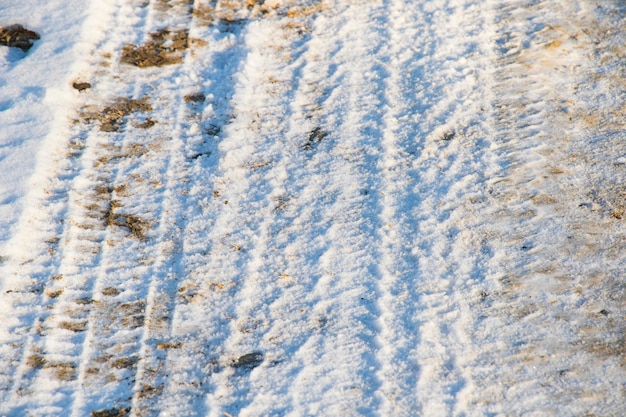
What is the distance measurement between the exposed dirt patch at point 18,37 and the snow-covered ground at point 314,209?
0.05 meters

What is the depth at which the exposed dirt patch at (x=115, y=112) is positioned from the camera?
305 cm

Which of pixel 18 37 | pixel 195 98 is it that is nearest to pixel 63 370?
pixel 195 98

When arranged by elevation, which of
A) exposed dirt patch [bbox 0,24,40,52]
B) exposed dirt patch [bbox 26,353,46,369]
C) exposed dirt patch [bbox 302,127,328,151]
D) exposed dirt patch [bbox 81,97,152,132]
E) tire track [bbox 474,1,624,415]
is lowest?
tire track [bbox 474,1,624,415]

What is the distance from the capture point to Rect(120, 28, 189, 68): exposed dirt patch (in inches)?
133

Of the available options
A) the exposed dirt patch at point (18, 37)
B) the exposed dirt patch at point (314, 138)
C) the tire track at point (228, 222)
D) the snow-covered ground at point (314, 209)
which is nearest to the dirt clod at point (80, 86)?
the snow-covered ground at point (314, 209)

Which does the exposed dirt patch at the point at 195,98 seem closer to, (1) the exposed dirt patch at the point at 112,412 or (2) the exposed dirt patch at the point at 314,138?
(2) the exposed dirt patch at the point at 314,138

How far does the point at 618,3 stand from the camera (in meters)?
3.65

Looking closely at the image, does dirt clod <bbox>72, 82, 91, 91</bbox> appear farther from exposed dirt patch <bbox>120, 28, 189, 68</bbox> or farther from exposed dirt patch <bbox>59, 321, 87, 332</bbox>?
exposed dirt patch <bbox>59, 321, 87, 332</bbox>

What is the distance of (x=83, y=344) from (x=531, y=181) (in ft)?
6.46

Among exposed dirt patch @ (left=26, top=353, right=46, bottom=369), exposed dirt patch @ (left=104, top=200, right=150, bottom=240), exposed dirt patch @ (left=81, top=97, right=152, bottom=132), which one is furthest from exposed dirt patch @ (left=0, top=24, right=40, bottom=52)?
exposed dirt patch @ (left=26, top=353, right=46, bottom=369)

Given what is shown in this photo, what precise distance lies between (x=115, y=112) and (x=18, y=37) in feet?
2.77

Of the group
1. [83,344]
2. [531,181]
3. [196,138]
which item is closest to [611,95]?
[531,181]

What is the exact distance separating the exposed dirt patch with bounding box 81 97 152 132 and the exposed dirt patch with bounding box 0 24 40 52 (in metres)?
0.68

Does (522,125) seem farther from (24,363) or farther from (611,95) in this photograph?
(24,363)
